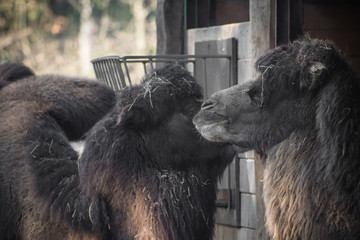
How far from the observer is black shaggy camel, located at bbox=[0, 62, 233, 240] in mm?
3971

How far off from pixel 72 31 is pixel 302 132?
26.5m

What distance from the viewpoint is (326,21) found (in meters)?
5.28

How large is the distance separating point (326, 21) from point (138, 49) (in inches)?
847

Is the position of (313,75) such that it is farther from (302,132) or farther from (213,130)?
(213,130)

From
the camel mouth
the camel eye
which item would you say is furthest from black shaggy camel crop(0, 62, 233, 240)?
the camel eye

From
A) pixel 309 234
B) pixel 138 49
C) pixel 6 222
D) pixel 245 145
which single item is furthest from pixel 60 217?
pixel 138 49

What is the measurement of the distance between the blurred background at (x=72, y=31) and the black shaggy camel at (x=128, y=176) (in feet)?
71.2

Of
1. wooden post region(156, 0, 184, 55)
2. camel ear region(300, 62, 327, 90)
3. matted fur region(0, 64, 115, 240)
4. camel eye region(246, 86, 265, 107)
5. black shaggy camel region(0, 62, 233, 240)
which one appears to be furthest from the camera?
wooden post region(156, 0, 184, 55)

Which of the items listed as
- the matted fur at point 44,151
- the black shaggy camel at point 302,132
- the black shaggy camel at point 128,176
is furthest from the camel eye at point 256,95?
the matted fur at point 44,151

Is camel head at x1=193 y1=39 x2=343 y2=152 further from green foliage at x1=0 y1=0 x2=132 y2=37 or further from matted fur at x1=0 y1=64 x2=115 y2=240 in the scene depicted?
green foliage at x1=0 y1=0 x2=132 y2=37

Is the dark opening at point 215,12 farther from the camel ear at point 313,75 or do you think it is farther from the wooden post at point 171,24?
the camel ear at point 313,75

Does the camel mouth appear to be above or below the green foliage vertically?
below

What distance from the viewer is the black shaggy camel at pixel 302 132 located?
131 inches

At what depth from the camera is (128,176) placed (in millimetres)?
3990
